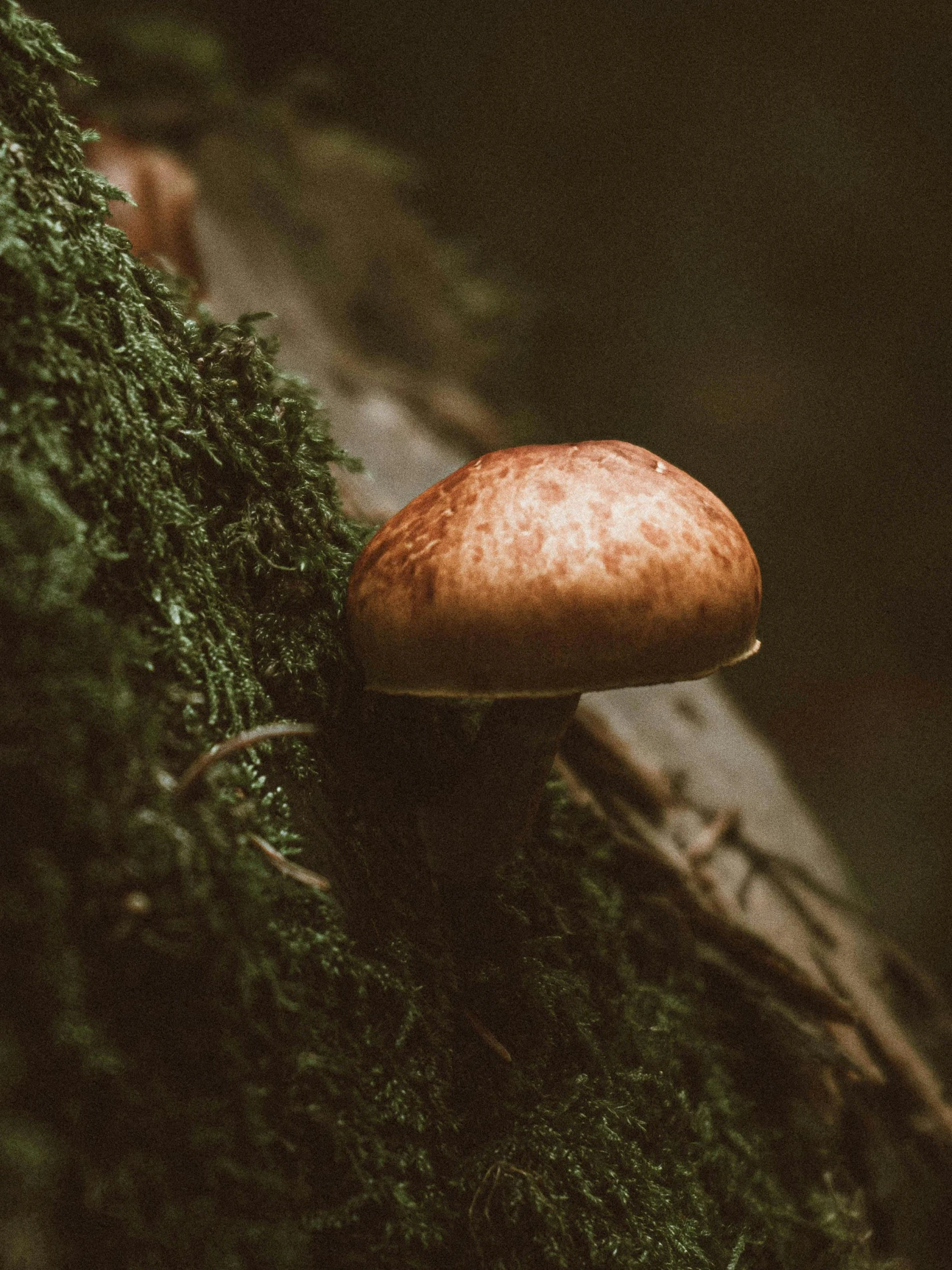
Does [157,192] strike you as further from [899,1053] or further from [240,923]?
[899,1053]

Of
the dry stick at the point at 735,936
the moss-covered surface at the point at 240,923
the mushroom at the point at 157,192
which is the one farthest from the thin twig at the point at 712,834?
the mushroom at the point at 157,192

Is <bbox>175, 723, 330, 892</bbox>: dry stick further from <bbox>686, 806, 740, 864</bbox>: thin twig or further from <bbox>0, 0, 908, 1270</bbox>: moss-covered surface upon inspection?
<bbox>686, 806, 740, 864</bbox>: thin twig

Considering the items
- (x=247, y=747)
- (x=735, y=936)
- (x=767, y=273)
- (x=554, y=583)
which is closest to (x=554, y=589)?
(x=554, y=583)

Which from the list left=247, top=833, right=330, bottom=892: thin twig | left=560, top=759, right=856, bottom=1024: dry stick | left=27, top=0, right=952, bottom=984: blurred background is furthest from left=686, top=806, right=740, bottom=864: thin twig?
left=27, top=0, right=952, bottom=984: blurred background

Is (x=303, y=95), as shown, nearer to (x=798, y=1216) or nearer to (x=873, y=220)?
(x=873, y=220)

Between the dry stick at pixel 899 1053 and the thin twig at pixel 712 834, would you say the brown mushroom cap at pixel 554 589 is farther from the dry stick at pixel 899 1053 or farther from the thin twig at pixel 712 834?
the dry stick at pixel 899 1053

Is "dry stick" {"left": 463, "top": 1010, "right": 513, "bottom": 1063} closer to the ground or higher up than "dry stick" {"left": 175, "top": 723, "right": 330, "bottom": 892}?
closer to the ground
